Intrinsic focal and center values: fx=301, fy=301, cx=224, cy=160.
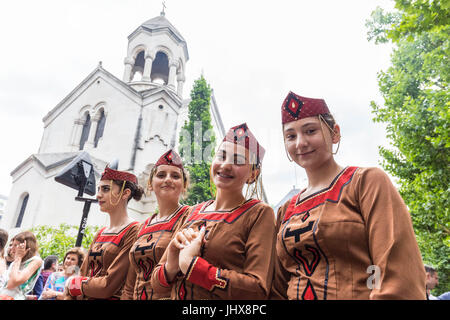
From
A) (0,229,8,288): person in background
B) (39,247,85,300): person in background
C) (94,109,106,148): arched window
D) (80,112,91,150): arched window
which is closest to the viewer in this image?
(0,229,8,288): person in background

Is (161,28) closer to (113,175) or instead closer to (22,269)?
(22,269)

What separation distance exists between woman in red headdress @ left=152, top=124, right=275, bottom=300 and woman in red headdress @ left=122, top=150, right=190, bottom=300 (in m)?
0.28

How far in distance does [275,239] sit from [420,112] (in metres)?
9.76

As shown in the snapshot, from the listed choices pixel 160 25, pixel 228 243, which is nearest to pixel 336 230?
pixel 228 243

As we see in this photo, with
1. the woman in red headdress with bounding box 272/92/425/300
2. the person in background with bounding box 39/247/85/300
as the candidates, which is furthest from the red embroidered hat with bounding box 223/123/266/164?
the person in background with bounding box 39/247/85/300

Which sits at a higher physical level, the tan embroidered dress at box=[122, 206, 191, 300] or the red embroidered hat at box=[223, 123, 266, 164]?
the red embroidered hat at box=[223, 123, 266, 164]

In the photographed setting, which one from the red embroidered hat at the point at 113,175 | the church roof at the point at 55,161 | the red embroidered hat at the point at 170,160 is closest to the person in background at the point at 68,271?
the red embroidered hat at the point at 113,175

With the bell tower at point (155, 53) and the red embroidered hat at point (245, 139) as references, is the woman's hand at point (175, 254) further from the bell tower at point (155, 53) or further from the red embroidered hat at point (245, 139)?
the bell tower at point (155, 53)

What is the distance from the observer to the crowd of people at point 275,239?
1.41 meters

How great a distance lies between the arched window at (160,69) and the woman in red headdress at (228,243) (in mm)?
21619

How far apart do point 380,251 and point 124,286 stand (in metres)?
2.27

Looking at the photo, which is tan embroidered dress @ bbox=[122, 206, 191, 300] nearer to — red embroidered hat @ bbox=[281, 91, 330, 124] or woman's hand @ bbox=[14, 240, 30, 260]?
red embroidered hat @ bbox=[281, 91, 330, 124]

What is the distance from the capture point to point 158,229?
271 cm

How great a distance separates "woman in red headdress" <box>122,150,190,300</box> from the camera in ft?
8.08
